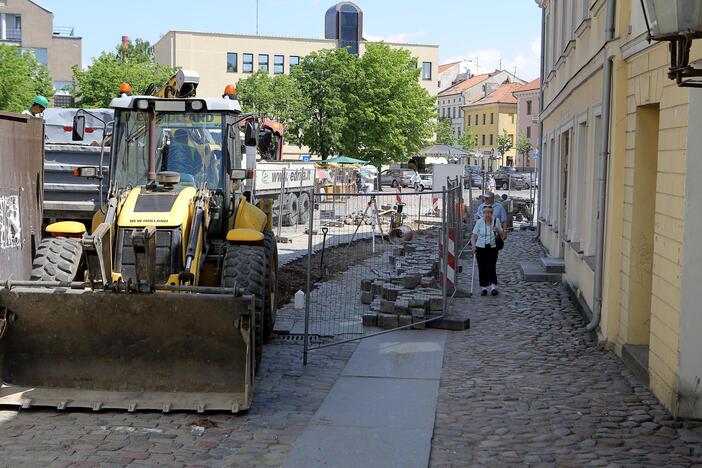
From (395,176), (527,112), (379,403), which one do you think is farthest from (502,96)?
(379,403)

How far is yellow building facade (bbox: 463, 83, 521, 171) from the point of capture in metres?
103

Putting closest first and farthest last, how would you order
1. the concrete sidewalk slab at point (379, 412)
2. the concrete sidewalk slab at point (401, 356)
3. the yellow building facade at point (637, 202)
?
the concrete sidewalk slab at point (379, 412)
the yellow building facade at point (637, 202)
the concrete sidewalk slab at point (401, 356)

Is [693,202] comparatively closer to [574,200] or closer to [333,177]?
[574,200]

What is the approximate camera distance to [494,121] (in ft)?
346

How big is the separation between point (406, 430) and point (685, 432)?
6.92 ft

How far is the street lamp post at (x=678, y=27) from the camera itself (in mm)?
4852

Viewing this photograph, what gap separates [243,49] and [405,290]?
221 feet

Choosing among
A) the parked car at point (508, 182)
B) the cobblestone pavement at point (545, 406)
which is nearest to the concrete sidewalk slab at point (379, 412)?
the cobblestone pavement at point (545, 406)

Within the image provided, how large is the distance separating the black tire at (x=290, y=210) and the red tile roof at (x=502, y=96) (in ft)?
250

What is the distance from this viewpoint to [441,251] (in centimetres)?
1327

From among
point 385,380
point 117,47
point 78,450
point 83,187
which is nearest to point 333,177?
point 83,187

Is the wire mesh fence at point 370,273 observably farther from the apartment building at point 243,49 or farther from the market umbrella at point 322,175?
the apartment building at point 243,49

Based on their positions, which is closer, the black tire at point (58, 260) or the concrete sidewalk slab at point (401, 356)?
the black tire at point (58, 260)

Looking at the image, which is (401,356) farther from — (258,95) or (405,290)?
(258,95)
